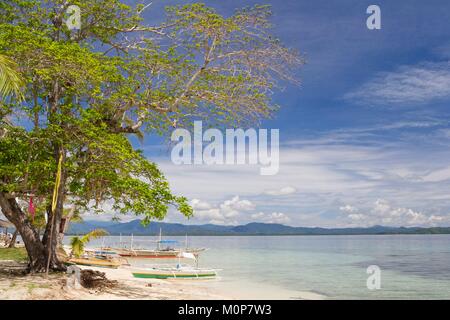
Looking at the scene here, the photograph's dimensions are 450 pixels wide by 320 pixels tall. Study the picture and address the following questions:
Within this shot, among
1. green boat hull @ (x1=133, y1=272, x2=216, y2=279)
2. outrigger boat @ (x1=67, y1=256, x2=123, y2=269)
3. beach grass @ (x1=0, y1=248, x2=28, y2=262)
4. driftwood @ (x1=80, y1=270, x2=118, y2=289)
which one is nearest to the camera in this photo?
driftwood @ (x1=80, y1=270, x2=118, y2=289)

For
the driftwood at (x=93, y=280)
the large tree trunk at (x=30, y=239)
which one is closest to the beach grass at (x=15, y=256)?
the large tree trunk at (x=30, y=239)

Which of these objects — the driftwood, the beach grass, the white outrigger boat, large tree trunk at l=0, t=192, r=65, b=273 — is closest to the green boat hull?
the white outrigger boat

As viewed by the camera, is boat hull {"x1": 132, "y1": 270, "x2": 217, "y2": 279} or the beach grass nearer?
the beach grass

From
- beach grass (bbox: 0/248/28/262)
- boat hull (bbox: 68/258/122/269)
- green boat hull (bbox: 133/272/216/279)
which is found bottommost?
green boat hull (bbox: 133/272/216/279)

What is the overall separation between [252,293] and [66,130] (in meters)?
13.5

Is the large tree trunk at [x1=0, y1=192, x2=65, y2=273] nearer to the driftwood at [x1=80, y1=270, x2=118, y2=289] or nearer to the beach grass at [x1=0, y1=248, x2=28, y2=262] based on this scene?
the driftwood at [x1=80, y1=270, x2=118, y2=289]

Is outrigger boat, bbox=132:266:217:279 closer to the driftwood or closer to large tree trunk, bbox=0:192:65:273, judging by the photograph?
large tree trunk, bbox=0:192:65:273

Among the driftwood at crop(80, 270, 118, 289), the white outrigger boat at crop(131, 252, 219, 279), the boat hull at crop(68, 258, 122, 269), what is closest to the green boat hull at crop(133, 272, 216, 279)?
the white outrigger boat at crop(131, 252, 219, 279)

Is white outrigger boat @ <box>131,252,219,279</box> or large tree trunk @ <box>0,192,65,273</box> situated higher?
Answer: large tree trunk @ <box>0,192,65,273</box>

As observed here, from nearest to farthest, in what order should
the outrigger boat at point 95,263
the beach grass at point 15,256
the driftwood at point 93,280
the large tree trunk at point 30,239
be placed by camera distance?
1. the driftwood at point 93,280
2. the large tree trunk at point 30,239
3. the beach grass at point 15,256
4. the outrigger boat at point 95,263

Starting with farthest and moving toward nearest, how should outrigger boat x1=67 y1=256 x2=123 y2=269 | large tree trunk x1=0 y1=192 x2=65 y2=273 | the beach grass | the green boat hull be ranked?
1. outrigger boat x1=67 y1=256 x2=123 y2=269
2. the green boat hull
3. the beach grass
4. large tree trunk x1=0 y1=192 x2=65 y2=273

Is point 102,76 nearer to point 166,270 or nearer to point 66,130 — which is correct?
point 66,130

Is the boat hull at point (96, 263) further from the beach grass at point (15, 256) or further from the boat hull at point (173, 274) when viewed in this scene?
the boat hull at point (173, 274)

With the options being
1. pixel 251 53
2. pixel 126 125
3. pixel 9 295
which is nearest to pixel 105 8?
pixel 126 125
